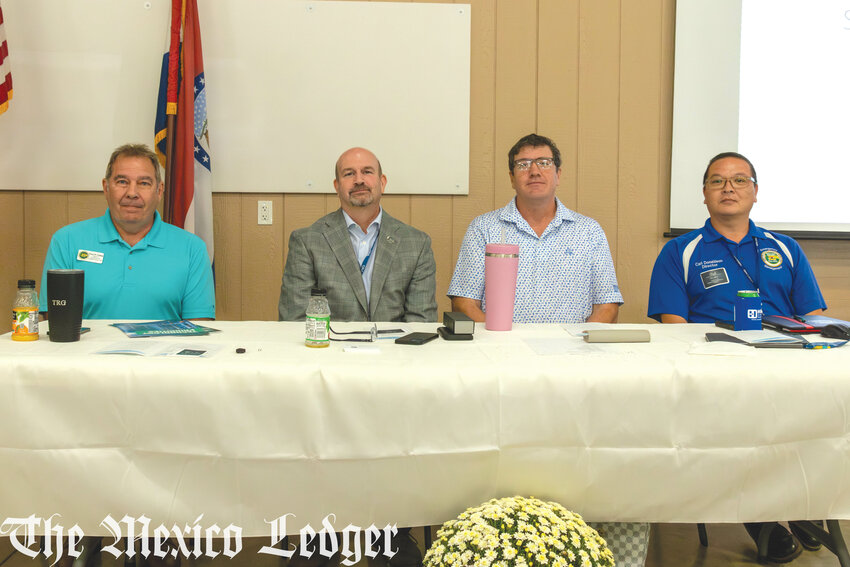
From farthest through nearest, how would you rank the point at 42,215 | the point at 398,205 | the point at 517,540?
the point at 398,205 → the point at 42,215 → the point at 517,540

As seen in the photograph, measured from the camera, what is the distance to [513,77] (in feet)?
9.16

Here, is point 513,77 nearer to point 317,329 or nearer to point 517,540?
point 317,329

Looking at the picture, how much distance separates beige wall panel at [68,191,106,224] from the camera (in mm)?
2705

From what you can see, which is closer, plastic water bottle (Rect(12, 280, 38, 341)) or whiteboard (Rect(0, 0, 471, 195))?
plastic water bottle (Rect(12, 280, 38, 341))

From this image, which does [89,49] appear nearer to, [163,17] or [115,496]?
[163,17]

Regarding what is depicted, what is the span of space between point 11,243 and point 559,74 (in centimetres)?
250

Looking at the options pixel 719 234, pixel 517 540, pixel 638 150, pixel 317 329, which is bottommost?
pixel 517 540

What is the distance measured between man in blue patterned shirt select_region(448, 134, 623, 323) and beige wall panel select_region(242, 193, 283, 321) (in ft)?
2.86

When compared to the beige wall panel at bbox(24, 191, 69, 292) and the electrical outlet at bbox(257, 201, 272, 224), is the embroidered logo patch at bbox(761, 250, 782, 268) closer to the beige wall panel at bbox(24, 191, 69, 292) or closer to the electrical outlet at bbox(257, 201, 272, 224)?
the electrical outlet at bbox(257, 201, 272, 224)

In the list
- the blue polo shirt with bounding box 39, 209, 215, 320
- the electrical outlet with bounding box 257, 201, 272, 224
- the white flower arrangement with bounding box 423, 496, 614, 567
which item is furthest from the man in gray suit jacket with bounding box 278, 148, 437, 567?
→ the white flower arrangement with bounding box 423, 496, 614, 567

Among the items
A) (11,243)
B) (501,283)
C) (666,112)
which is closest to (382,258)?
(501,283)

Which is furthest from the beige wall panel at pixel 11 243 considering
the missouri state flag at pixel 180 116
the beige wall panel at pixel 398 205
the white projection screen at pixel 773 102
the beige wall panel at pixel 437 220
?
the white projection screen at pixel 773 102

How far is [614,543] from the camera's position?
1336 millimetres

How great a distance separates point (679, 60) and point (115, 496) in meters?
2.73
